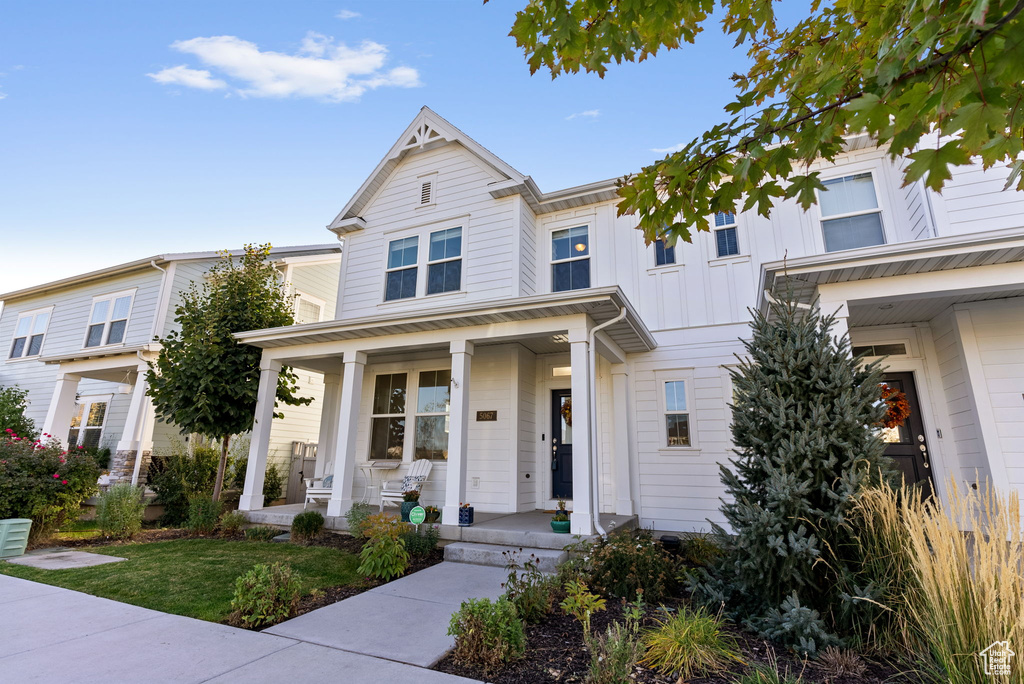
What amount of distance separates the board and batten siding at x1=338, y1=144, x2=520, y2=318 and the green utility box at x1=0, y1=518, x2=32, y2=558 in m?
6.04

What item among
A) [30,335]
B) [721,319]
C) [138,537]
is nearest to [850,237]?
[721,319]

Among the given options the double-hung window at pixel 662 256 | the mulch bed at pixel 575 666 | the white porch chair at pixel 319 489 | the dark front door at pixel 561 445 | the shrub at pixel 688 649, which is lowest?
the mulch bed at pixel 575 666

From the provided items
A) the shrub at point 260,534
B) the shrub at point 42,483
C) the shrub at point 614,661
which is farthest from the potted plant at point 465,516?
the shrub at point 42,483

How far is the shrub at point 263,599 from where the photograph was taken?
4.05m

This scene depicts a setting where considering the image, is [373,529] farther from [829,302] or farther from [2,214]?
[2,214]

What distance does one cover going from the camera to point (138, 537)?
8.12 meters

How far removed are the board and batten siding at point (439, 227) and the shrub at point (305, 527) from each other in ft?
14.3

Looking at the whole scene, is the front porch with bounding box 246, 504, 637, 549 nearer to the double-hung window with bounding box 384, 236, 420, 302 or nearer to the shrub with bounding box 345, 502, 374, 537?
the shrub with bounding box 345, 502, 374, 537

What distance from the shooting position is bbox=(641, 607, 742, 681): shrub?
9.89 feet

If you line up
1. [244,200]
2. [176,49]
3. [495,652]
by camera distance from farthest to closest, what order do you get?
1. [244,200]
2. [176,49]
3. [495,652]

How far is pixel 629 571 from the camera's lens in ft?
15.2

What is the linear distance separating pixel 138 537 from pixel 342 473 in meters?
3.78

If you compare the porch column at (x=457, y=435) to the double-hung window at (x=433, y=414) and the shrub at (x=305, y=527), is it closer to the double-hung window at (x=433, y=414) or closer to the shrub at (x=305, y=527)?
the double-hung window at (x=433, y=414)

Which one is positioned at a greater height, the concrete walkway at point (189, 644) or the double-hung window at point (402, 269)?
the double-hung window at point (402, 269)
